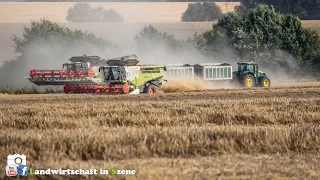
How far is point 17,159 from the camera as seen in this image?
13.8m

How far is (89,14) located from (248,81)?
6790 centimetres

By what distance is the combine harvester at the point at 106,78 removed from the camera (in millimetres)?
38812

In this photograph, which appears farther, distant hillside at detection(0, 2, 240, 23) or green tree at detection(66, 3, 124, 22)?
green tree at detection(66, 3, 124, 22)

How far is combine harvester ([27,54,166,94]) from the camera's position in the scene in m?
38.8

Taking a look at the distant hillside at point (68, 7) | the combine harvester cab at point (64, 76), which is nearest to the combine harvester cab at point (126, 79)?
the combine harvester cab at point (64, 76)

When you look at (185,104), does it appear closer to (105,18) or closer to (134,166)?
(134,166)

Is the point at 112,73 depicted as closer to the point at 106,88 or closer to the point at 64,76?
the point at 106,88

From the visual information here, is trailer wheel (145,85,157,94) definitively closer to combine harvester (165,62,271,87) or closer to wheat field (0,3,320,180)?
combine harvester (165,62,271,87)

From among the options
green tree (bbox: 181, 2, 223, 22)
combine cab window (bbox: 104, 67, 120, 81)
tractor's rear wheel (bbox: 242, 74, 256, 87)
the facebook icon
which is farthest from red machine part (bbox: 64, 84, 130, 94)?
green tree (bbox: 181, 2, 223, 22)

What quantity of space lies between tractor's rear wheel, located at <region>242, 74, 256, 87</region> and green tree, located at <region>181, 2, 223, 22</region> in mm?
77708

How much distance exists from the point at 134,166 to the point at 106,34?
223 feet

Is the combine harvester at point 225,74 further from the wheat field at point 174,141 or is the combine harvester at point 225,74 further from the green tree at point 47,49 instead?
the wheat field at point 174,141

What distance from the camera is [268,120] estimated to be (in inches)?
826

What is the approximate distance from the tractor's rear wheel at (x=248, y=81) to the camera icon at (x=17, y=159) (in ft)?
102
